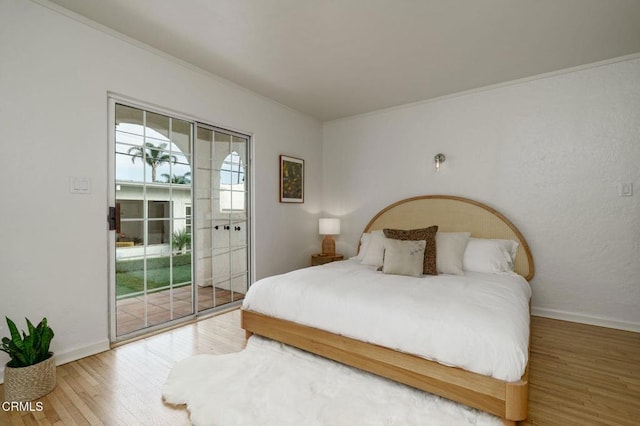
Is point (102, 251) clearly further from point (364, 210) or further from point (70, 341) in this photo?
point (364, 210)

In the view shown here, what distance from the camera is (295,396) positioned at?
1814 millimetres

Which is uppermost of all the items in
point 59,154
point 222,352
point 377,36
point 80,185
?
point 377,36

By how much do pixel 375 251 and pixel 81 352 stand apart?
9.07ft

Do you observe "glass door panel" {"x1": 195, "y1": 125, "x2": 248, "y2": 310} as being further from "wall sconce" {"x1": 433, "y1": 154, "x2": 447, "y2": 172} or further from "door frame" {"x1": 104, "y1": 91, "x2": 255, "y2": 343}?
"wall sconce" {"x1": 433, "y1": 154, "x2": 447, "y2": 172}

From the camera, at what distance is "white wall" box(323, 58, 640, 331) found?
2.94 metres

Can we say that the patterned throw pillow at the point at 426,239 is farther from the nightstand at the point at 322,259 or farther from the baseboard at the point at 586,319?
the baseboard at the point at 586,319

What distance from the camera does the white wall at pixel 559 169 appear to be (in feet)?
9.65

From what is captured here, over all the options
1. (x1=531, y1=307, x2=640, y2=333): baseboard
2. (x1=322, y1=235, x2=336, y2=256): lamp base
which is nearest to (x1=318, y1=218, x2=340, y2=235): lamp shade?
(x1=322, y1=235, x2=336, y2=256): lamp base

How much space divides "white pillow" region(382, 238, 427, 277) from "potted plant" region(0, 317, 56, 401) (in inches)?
102

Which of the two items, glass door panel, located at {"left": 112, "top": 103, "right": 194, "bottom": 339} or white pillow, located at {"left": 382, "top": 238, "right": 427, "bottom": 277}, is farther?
white pillow, located at {"left": 382, "top": 238, "right": 427, "bottom": 277}

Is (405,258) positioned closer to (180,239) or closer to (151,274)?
(180,239)

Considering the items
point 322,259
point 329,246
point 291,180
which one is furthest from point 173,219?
point 329,246

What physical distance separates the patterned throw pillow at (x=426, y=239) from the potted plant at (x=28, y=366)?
2904 millimetres

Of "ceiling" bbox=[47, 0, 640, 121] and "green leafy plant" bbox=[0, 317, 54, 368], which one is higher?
"ceiling" bbox=[47, 0, 640, 121]
